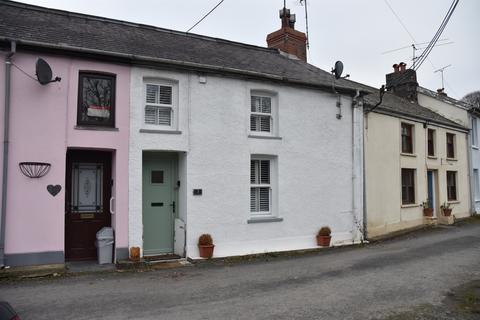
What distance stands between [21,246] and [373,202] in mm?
10932

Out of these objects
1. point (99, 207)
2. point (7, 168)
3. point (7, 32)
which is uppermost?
point (7, 32)

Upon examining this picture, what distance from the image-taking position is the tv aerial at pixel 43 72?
335 inches

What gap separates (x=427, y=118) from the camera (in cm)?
1791

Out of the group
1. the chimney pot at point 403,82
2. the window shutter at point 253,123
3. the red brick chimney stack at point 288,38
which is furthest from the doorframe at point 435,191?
the window shutter at point 253,123

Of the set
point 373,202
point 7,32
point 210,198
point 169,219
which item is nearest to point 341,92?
point 373,202

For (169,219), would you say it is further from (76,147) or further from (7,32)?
(7,32)

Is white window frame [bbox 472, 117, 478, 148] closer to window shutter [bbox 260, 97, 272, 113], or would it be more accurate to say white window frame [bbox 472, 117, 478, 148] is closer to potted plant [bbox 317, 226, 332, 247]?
potted plant [bbox 317, 226, 332, 247]

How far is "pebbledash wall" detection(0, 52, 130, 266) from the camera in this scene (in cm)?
850

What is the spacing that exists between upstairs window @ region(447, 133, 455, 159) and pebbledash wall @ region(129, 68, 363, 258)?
356 inches

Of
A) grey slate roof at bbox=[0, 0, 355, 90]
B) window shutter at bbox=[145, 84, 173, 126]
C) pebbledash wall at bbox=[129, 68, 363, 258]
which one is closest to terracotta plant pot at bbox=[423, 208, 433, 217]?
pebbledash wall at bbox=[129, 68, 363, 258]

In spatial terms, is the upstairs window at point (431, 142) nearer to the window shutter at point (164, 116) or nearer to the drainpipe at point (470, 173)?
the drainpipe at point (470, 173)

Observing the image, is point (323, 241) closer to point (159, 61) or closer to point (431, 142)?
point (159, 61)

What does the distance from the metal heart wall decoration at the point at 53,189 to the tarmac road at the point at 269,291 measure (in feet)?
6.20

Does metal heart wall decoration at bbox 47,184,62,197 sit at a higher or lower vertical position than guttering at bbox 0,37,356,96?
lower
